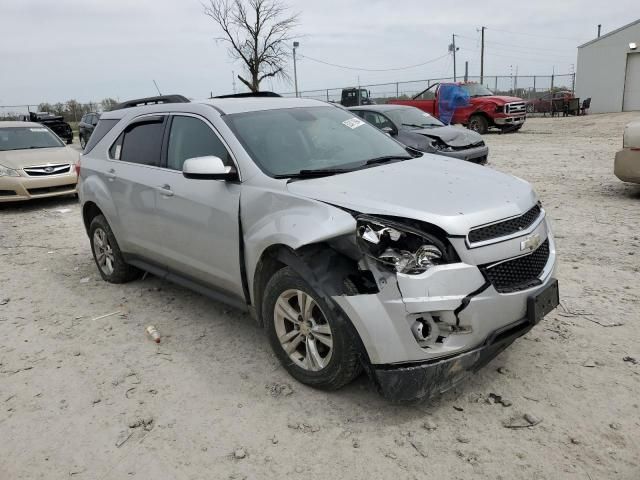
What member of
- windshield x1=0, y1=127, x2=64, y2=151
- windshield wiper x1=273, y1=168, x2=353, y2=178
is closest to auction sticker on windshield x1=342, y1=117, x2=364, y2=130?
windshield wiper x1=273, y1=168, x2=353, y2=178

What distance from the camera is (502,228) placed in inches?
118

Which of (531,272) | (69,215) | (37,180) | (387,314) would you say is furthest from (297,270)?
(37,180)

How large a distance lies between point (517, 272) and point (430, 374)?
79 cm

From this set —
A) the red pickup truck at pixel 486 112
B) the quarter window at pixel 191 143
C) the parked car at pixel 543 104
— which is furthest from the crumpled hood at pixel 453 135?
the parked car at pixel 543 104

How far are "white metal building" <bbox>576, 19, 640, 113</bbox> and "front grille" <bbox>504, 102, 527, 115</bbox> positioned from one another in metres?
10.2

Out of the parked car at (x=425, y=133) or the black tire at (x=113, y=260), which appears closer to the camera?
the black tire at (x=113, y=260)

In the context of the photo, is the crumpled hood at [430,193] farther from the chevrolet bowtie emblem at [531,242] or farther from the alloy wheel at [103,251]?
the alloy wheel at [103,251]

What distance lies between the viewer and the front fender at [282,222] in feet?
9.78

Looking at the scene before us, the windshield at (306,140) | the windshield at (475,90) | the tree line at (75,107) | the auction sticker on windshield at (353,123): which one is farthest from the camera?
the tree line at (75,107)

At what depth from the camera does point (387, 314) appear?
2.76 m

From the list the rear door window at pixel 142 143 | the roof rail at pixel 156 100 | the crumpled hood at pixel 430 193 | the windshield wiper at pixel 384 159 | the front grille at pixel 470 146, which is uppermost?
the roof rail at pixel 156 100

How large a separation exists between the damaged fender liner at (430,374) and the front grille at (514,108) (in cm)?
1866

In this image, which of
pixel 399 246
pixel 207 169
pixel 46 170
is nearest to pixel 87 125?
pixel 46 170

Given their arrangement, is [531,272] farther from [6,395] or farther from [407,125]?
[407,125]
